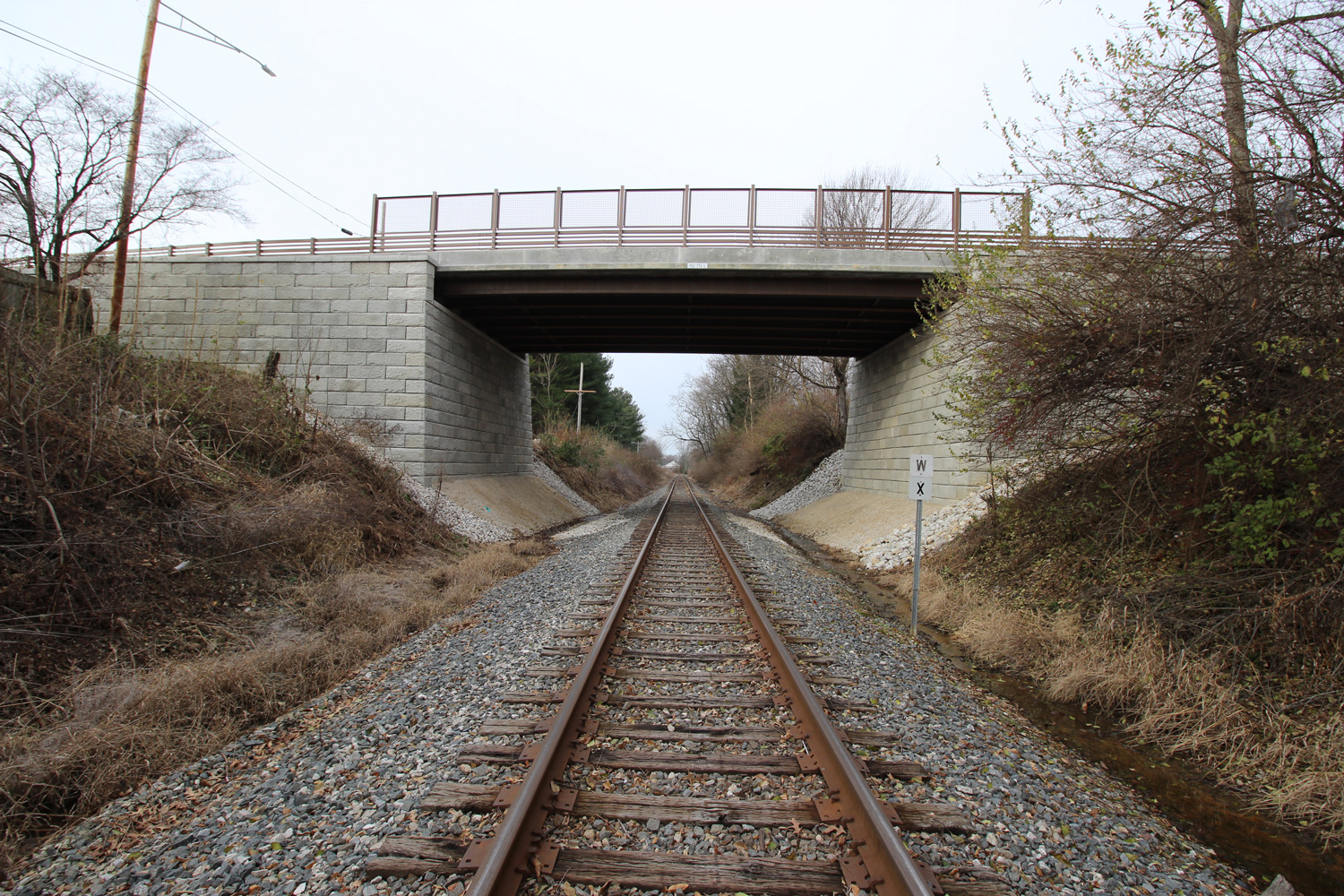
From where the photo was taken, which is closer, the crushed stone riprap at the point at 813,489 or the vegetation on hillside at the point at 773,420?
the crushed stone riprap at the point at 813,489

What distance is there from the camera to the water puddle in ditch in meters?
3.16

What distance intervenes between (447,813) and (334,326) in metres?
14.0

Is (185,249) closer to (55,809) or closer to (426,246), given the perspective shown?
(426,246)

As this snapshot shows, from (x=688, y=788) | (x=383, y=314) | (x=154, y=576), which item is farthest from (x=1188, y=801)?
(x=383, y=314)

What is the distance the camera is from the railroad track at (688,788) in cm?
262

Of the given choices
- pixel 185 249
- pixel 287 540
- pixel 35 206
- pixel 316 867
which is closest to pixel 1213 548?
pixel 316 867

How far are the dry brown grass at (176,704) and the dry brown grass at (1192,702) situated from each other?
245 inches

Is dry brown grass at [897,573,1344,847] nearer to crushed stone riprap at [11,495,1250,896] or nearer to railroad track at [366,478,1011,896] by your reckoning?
crushed stone riprap at [11,495,1250,896]

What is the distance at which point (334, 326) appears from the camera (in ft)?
47.2

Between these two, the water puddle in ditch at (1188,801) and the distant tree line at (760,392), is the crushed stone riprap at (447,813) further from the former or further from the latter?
the distant tree line at (760,392)

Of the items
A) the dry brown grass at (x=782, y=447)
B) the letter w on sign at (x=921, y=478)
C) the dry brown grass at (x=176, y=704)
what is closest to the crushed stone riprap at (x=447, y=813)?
the dry brown grass at (x=176, y=704)

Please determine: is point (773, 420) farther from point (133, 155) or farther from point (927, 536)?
point (133, 155)

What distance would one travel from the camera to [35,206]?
47.6 feet

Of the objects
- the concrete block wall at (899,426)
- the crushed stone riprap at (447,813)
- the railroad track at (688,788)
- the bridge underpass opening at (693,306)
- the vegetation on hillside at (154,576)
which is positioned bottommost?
the crushed stone riprap at (447,813)
